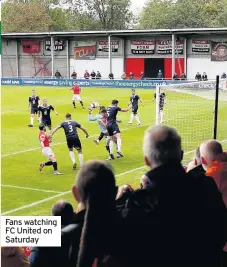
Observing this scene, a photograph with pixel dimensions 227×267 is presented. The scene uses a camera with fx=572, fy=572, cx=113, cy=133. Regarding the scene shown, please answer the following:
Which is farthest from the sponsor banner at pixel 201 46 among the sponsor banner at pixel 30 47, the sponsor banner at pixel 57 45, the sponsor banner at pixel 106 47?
the sponsor banner at pixel 30 47

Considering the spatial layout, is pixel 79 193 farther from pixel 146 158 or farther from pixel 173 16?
pixel 173 16

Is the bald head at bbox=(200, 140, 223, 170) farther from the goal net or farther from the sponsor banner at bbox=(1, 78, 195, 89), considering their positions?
the sponsor banner at bbox=(1, 78, 195, 89)

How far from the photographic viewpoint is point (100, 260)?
3.71 meters

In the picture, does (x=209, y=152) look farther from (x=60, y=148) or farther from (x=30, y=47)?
(x=30, y=47)

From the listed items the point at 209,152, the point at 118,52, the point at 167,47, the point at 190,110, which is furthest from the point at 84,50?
the point at 209,152

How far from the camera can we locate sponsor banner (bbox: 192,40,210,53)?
2314 inches

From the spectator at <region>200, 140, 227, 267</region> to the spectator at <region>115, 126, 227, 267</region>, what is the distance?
68.2 inches

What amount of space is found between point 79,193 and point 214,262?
1.07 metres

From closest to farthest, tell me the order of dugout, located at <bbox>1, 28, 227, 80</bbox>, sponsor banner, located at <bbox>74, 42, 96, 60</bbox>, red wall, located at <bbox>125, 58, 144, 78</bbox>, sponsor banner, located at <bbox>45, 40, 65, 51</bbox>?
dugout, located at <bbox>1, 28, 227, 80</bbox> < red wall, located at <bbox>125, 58, 144, 78</bbox> < sponsor banner, located at <bbox>74, 42, 96, 60</bbox> < sponsor banner, located at <bbox>45, 40, 65, 51</bbox>

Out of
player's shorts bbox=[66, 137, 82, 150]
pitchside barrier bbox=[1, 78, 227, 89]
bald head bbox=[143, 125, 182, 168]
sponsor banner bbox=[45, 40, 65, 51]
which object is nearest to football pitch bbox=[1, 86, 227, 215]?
player's shorts bbox=[66, 137, 82, 150]

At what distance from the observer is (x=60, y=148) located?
72.4ft

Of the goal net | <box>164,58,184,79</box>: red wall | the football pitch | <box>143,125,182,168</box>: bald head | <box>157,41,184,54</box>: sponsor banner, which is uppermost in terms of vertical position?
<box>157,41,184,54</box>: sponsor banner

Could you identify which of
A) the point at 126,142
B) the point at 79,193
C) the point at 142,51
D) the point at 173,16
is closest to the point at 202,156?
the point at 79,193
